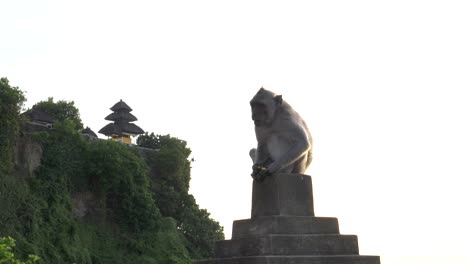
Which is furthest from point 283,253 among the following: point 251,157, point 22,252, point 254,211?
point 22,252

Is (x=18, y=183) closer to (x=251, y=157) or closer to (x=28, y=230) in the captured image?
(x=28, y=230)

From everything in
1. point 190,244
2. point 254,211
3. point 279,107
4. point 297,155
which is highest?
point 190,244

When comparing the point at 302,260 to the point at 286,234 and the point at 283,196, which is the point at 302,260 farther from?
the point at 283,196

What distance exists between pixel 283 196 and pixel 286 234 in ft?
1.80

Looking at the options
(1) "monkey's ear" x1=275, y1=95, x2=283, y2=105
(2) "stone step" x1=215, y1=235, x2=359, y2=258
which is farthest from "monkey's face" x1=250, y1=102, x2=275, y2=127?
(2) "stone step" x1=215, y1=235, x2=359, y2=258

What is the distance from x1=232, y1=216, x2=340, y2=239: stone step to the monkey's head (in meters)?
1.35

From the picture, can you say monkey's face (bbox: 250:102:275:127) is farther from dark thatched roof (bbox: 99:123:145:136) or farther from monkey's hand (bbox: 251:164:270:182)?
dark thatched roof (bbox: 99:123:145:136)

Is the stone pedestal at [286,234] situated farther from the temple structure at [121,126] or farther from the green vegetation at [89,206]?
the temple structure at [121,126]

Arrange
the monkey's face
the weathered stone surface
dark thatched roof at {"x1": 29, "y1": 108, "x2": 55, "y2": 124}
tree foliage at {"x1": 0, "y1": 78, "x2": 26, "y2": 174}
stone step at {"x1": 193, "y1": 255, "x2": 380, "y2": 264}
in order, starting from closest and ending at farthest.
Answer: stone step at {"x1": 193, "y1": 255, "x2": 380, "y2": 264} < the weathered stone surface < the monkey's face < tree foliage at {"x1": 0, "y1": 78, "x2": 26, "y2": 174} < dark thatched roof at {"x1": 29, "y1": 108, "x2": 55, "y2": 124}

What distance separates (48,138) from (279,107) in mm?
21958

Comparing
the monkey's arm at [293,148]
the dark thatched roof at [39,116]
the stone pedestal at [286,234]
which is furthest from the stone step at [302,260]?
the dark thatched roof at [39,116]

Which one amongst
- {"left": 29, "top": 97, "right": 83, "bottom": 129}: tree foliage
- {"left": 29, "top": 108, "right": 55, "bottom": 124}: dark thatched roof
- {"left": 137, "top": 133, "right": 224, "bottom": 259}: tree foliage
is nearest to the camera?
{"left": 137, "top": 133, "right": 224, "bottom": 259}: tree foliage

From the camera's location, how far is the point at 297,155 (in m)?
9.76

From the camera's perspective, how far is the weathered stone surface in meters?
9.58
